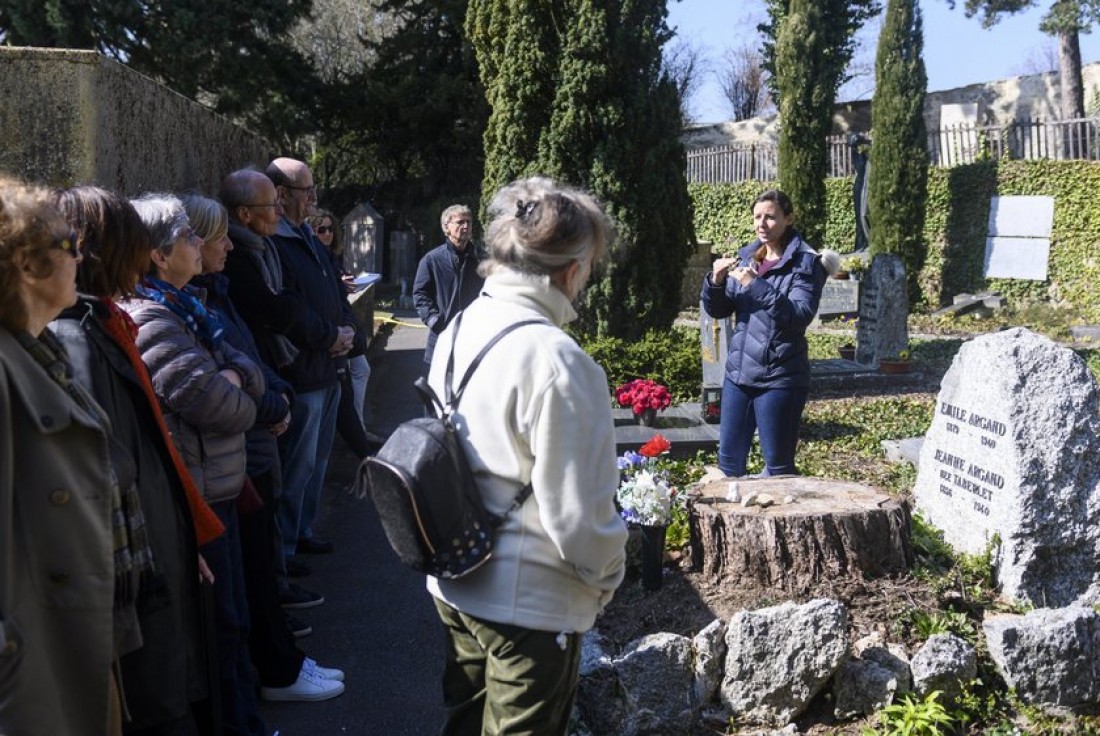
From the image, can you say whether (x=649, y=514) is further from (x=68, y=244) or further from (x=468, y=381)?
(x=68, y=244)

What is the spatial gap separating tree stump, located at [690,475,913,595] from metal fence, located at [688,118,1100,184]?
16326 millimetres

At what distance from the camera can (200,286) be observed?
3.63 meters

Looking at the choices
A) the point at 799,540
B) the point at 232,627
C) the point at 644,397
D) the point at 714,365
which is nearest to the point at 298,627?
the point at 232,627

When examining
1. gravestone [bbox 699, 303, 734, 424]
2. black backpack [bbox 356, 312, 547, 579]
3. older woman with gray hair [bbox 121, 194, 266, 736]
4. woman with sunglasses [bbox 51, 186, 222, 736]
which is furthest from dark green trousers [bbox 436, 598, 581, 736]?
gravestone [bbox 699, 303, 734, 424]

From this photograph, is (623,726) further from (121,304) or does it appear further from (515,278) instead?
(121,304)

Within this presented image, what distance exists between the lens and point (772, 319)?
5.00m

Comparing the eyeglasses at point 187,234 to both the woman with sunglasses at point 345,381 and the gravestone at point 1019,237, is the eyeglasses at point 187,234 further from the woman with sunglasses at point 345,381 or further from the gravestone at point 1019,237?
the gravestone at point 1019,237

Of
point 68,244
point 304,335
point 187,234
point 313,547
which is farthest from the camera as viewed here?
point 313,547

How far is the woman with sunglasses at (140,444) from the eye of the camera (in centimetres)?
250

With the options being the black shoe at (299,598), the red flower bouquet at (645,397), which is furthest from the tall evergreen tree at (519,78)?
the black shoe at (299,598)

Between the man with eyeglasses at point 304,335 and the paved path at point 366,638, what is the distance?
0.43m

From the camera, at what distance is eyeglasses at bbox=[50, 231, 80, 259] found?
2.09m

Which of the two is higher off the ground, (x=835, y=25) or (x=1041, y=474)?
(x=835, y=25)

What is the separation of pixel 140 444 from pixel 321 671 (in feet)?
5.57
